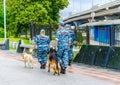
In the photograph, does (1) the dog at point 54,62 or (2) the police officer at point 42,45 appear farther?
(2) the police officer at point 42,45

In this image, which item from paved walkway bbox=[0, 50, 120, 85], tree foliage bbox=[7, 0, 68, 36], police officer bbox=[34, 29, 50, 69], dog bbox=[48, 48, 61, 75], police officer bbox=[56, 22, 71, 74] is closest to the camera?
paved walkway bbox=[0, 50, 120, 85]

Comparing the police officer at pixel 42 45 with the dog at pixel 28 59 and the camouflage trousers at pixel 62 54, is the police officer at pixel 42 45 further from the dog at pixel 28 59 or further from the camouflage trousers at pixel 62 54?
the camouflage trousers at pixel 62 54

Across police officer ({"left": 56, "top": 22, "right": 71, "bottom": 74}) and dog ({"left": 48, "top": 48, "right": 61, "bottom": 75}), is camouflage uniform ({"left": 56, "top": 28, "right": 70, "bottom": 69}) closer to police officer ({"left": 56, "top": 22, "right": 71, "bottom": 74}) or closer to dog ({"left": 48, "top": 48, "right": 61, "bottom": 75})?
police officer ({"left": 56, "top": 22, "right": 71, "bottom": 74})

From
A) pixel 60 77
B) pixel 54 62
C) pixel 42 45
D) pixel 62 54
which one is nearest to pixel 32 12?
pixel 42 45

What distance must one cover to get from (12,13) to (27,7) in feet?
10.3

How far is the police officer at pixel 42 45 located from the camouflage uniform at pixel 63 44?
214 cm

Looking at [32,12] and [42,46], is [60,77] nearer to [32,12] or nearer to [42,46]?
[42,46]

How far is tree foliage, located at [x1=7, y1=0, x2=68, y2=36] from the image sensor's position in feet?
198

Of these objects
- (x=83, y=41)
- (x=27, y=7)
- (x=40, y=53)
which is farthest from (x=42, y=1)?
(x=40, y=53)

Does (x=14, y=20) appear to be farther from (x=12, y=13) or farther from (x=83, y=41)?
(x=83, y=41)

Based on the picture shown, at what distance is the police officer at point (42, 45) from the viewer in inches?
691

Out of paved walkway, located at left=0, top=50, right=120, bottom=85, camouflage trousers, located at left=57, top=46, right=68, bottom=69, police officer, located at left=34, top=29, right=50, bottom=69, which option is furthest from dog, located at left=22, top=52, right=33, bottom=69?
camouflage trousers, located at left=57, top=46, right=68, bottom=69

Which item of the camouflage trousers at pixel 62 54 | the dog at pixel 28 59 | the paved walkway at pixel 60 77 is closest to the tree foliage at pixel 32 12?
the dog at pixel 28 59

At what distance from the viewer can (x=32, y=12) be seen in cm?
6047
